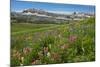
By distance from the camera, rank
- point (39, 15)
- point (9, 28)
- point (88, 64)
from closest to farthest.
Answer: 1. point (9, 28)
2. point (39, 15)
3. point (88, 64)

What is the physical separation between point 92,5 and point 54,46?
2.45 feet

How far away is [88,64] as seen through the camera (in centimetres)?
263

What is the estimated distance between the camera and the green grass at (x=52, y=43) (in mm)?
2297

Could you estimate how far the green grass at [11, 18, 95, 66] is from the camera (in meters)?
2.30

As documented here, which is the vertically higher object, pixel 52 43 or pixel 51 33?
pixel 51 33

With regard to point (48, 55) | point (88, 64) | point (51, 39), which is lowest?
point (88, 64)

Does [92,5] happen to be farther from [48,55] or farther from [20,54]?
[20,54]

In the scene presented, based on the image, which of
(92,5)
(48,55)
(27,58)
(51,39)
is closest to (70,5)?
(92,5)

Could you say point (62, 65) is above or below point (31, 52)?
below

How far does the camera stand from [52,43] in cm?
246

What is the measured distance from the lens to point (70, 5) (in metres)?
2.55

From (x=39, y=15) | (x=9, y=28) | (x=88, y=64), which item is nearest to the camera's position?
(x=9, y=28)

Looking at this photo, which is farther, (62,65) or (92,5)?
(92,5)
